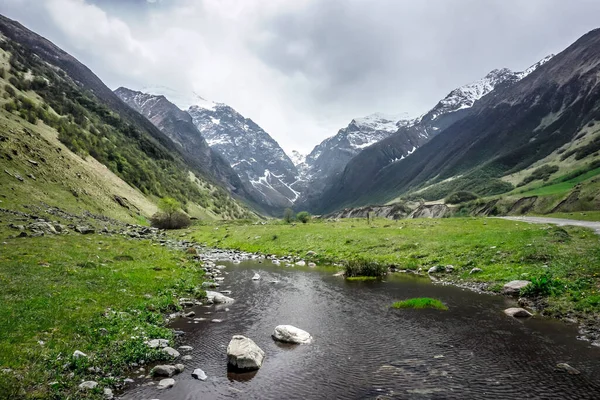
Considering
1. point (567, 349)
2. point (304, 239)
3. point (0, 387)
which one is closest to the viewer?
point (0, 387)

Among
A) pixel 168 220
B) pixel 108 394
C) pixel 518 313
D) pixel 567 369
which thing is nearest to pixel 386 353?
pixel 567 369

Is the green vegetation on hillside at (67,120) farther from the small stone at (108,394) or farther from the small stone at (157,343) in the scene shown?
the small stone at (108,394)

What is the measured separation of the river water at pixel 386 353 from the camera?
11.6 meters

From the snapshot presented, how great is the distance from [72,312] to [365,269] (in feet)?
84.5

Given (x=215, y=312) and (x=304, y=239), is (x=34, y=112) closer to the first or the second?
(x=304, y=239)

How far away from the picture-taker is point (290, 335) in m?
16.5

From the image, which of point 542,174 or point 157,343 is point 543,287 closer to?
point 157,343

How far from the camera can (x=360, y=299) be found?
24.7m

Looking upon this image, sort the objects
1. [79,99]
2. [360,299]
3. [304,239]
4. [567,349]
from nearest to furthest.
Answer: [567,349] → [360,299] → [304,239] → [79,99]

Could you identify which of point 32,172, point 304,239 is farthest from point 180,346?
point 32,172

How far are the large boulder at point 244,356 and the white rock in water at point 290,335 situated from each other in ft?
7.15

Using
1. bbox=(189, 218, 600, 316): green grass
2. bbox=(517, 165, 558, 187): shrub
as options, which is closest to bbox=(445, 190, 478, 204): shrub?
bbox=(517, 165, 558, 187): shrub

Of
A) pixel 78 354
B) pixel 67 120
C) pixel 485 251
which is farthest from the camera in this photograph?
pixel 67 120

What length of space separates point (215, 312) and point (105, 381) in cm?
983
